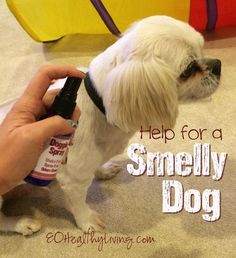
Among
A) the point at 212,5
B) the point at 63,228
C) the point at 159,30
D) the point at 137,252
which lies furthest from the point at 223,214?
the point at 212,5

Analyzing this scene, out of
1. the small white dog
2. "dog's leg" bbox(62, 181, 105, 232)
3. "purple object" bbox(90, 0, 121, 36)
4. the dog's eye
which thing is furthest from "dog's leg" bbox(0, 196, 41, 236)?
"purple object" bbox(90, 0, 121, 36)

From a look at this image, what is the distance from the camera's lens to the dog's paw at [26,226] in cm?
114

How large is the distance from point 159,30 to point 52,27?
3.41 ft

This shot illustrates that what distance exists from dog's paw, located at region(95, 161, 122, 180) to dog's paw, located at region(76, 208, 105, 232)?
0.15m

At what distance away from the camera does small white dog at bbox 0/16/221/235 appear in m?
0.83

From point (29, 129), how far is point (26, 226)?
20.6 inches

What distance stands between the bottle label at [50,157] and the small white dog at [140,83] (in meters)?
0.13

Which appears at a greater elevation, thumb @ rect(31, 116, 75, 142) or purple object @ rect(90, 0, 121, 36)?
thumb @ rect(31, 116, 75, 142)

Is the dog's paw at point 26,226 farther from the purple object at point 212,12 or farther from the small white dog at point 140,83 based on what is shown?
the purple object at point 212,12

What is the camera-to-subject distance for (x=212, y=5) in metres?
1.67

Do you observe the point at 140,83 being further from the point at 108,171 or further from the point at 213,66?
the point at 108,171

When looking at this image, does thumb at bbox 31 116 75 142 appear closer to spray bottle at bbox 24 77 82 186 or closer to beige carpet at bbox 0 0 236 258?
spray bottle at bbox 24 77 82 186

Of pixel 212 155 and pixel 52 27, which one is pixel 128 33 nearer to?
pixel 212 155

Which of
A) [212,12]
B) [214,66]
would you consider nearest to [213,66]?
[214,66]
